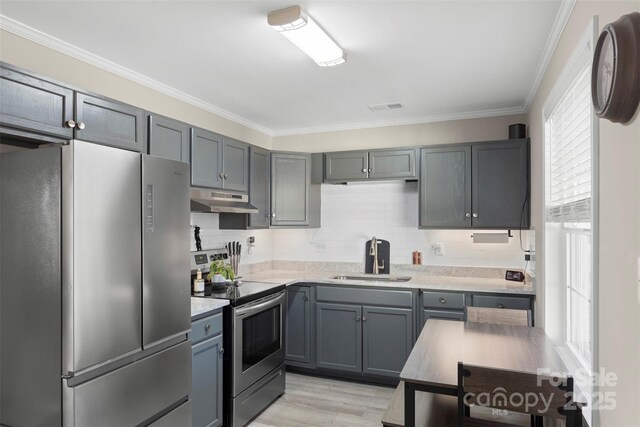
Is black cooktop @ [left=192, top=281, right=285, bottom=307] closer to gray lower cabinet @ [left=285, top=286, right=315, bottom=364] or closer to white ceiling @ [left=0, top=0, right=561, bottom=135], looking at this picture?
gray lower cabinet @ [left=285, top=286, right=315, bottom=364]

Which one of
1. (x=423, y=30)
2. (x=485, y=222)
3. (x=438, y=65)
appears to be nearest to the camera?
(x=423, y=30)

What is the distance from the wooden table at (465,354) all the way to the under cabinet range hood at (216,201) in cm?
181

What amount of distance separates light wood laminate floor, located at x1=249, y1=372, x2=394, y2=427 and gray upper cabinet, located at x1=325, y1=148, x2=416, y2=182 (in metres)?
2.02

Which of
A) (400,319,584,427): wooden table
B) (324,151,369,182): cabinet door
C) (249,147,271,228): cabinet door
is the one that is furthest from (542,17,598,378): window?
(249,147,271,228): cabinet door

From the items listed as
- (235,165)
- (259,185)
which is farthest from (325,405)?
(235,165)

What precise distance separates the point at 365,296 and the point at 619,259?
8.79 feet

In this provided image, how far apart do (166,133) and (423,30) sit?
182 cm

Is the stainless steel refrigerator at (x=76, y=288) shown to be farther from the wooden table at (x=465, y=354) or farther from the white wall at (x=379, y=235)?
the white wall at (x=379, y=235)

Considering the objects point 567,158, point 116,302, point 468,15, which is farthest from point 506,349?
point 116,302

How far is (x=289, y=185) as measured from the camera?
436 cm

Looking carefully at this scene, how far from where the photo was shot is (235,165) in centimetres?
367

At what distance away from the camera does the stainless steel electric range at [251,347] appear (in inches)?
115

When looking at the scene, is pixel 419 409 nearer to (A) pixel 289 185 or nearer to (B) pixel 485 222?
(B) pixel 485 222

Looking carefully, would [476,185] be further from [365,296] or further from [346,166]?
[365,296]
